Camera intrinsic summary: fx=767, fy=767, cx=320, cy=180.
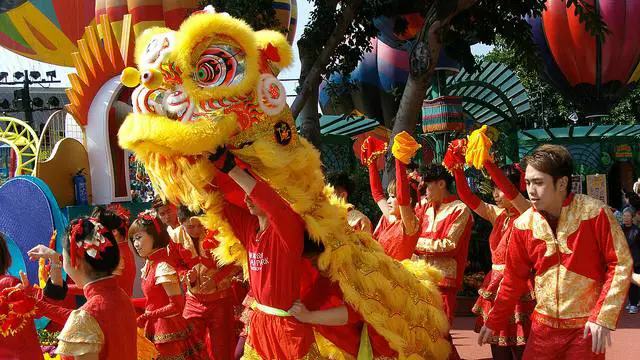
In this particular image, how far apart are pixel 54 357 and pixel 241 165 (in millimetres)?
3973

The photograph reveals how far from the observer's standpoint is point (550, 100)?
27.1 metres

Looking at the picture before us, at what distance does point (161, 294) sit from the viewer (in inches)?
228

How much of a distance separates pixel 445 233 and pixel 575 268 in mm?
2372

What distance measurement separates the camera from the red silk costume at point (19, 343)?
13.3 ft

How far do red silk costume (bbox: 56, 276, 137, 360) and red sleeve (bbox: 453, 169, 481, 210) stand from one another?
9.07 ft

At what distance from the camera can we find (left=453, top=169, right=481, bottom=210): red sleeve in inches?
218

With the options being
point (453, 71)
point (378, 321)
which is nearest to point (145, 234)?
point (378, 321)

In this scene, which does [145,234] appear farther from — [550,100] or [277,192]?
[550,100]

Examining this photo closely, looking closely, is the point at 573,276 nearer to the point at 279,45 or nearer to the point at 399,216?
the point at 279,45

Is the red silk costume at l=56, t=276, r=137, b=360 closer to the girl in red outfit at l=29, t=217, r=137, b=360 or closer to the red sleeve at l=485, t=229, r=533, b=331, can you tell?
the girl in red outfit at l=29, t=217, r=137, b=360

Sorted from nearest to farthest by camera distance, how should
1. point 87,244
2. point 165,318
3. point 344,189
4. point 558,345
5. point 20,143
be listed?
point 87,244 → point 558,345 → point 165,318 → point 344,189 → point 20,143

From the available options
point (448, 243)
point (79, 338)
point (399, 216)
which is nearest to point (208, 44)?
point (79, 338)

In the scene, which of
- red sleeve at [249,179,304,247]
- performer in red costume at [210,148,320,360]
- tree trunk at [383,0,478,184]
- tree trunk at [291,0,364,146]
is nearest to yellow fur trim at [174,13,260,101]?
performer in red costume at [210,148,320,360]

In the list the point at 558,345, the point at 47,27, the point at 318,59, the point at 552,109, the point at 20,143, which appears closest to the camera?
the point at 558,345
